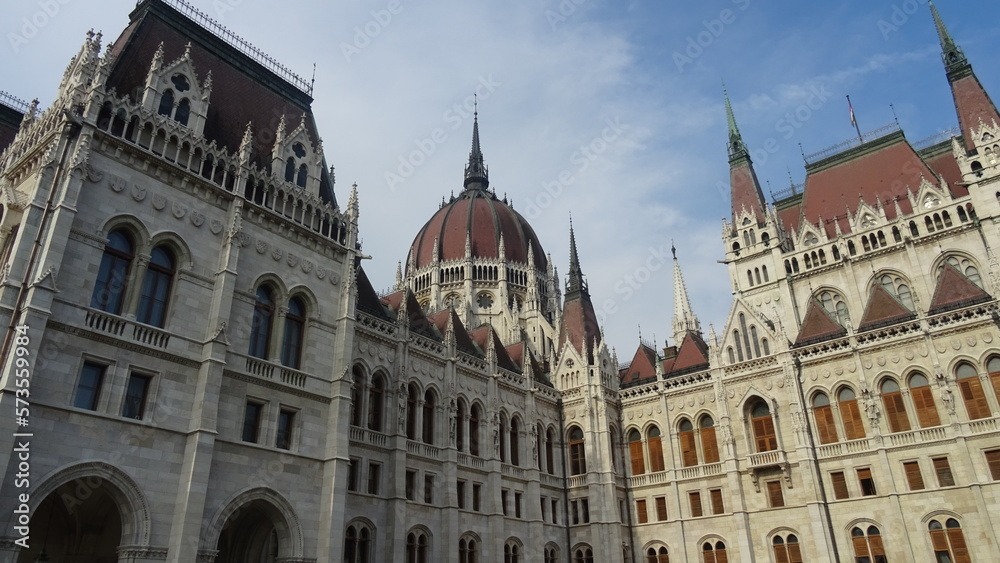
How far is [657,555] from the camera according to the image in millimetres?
35812

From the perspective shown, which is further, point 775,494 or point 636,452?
point 636,452

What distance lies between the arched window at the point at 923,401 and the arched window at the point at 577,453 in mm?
15848

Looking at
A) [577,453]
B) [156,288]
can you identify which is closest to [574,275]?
[577,453]

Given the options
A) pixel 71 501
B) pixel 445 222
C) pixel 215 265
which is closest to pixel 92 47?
pixel 215 265

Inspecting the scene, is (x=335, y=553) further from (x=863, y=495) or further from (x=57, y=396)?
(x=863, y=495)

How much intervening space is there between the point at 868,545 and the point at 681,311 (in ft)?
114

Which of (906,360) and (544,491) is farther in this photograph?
(544,491)

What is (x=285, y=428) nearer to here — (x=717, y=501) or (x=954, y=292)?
(x=717, y=501)

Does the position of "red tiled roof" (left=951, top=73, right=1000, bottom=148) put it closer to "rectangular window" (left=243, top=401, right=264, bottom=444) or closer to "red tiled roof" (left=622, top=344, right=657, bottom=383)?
"red tiled roof" (left=622, top=344, right=657, bottom=383)

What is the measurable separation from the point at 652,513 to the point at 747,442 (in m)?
6.30

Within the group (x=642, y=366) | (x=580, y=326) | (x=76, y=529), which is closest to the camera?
(x=76, y=529)

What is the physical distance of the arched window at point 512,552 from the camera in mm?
32469

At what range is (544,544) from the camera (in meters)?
34.5

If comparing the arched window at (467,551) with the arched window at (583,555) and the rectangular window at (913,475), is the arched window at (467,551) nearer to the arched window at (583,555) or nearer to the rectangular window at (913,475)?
the arched window at (583,555)
